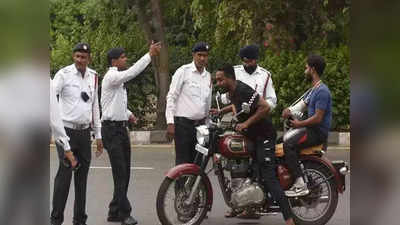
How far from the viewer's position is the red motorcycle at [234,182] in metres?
5.26

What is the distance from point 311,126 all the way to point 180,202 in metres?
1.28

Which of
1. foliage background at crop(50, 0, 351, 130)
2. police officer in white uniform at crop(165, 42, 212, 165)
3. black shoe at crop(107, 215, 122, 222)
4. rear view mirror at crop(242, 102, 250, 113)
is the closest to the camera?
rear view mirror at crop(242, 102, 250, 113)

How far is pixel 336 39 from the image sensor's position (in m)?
14.7

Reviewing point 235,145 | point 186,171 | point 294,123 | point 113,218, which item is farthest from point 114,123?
point 294,123

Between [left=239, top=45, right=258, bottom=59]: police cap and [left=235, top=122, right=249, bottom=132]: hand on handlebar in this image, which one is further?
[left=239, top=45, right=258, bottom=59]: police cap

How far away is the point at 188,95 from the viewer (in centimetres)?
598

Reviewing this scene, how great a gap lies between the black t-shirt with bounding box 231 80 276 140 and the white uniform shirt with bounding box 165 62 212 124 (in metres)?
0.80

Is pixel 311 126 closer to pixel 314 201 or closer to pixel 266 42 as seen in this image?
pixel 314 201

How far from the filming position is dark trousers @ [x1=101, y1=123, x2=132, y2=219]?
18.8 ft

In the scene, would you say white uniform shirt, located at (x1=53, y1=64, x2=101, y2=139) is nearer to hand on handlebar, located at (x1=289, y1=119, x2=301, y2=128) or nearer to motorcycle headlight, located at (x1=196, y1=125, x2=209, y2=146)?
motorcycle headlight, located at (x1=196, y1=125, x2=209, y2=146)

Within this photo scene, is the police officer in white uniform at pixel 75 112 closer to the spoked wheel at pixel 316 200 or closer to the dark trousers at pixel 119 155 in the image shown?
the dark trousers at pixel 119 155

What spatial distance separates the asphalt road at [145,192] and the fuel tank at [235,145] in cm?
91

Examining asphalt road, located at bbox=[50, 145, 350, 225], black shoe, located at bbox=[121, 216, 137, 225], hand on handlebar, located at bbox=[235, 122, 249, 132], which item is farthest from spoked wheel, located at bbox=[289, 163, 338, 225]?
black shoe, located at bbox=[121, 216, 137, 225]
